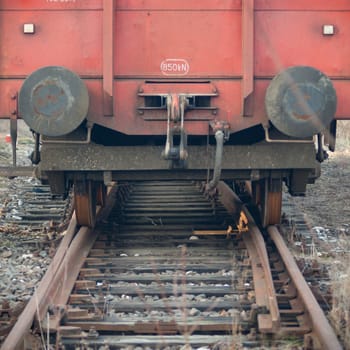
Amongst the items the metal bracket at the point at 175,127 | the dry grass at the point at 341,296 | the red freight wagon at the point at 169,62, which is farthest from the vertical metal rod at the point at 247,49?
the dry grass at the point at 341,296

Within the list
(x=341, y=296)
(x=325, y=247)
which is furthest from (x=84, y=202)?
(x=341, y=296)

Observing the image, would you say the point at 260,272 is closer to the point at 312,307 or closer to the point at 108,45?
the point at 312,307

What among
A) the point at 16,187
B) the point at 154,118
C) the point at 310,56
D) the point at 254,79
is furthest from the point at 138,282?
the point at 16,187

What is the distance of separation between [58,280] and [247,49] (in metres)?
2.62

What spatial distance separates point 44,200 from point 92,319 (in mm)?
5401

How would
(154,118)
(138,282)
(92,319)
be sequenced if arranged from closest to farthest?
1. (92,319)
2. (138,282)
3. (154,118)

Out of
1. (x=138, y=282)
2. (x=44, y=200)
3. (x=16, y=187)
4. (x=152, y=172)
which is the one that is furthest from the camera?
(x=16, y=187)

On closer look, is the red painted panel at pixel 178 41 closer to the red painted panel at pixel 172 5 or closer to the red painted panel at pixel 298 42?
the red painted panel at pixel 172 5

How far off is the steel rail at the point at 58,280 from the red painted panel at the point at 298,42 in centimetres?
230

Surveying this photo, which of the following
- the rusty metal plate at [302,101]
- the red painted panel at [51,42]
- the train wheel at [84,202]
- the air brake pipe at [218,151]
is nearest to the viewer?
the rusty metal plate at [302,101]

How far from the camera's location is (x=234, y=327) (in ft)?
16.7

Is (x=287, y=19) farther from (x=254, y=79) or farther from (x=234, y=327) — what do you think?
(x=234, y=327)

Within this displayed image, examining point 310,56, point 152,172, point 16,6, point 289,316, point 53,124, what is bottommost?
point 289,316

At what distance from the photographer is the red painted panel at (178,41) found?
23.1 ft
